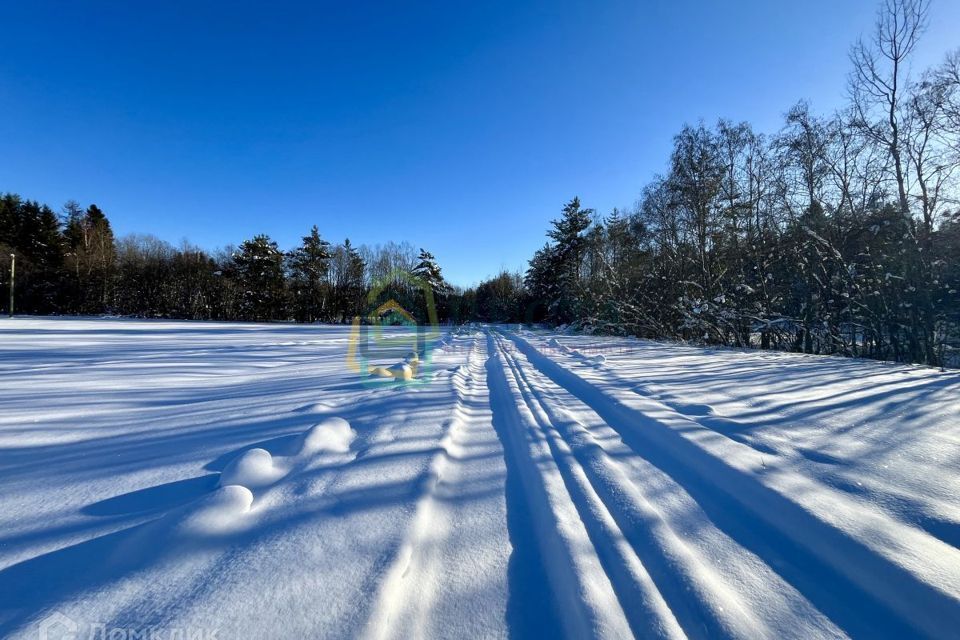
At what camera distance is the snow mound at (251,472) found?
2027mm

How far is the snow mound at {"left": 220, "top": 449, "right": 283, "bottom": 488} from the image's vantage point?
6.65 feet

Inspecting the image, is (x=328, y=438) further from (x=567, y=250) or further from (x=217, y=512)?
(x=567, y=250)

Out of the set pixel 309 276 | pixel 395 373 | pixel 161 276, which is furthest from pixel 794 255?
pixel 161 276

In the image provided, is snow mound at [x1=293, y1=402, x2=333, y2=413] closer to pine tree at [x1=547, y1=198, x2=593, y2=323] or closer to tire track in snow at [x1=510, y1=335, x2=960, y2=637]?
tire track in snow at [x1=510, y1=335, x2=960, y2=637]

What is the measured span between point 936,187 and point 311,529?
16.6 meters

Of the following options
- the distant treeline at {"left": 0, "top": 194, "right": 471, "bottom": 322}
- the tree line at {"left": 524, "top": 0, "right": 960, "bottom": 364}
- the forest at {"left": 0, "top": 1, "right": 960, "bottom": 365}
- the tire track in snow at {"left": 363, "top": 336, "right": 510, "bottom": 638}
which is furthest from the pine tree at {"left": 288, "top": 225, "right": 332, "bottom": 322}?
the tire track in snow at {"left": 363, "top": 336, "right": 510, "bottom": 638}

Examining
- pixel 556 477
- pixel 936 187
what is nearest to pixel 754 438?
pixel 556 477

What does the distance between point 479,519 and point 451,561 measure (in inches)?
13.7

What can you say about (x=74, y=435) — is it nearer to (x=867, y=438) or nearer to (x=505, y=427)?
(x=505, y=427)

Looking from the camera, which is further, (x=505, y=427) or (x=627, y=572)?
(x=505, y=427)

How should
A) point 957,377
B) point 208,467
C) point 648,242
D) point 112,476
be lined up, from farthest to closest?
point 648,242
point 957,377
point 208,467
point 112,476

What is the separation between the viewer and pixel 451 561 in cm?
149

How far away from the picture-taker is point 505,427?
129 inches

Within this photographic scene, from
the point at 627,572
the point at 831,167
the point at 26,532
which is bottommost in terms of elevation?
the point at 627,572
